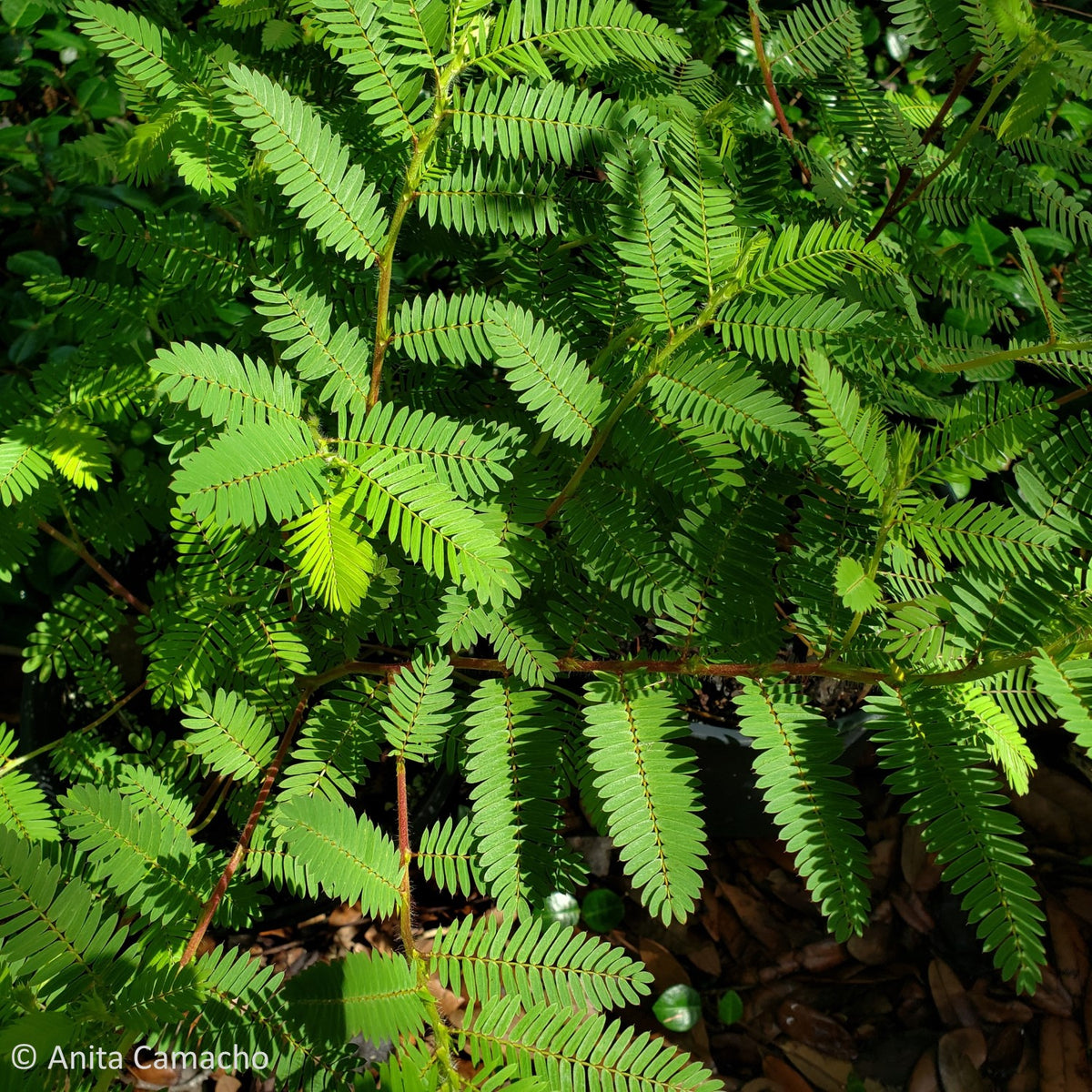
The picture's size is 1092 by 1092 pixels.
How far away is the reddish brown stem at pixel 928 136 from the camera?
158 centimetres

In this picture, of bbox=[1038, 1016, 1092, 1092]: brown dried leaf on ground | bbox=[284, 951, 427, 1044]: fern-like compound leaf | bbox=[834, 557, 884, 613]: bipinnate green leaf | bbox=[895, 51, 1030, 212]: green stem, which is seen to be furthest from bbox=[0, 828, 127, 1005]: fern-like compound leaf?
bbox=[1038, 1016, 1092, 1092]: brown dried leaf on ground

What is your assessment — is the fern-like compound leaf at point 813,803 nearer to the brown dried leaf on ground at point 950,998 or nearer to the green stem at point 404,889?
the green stem at point 404,889

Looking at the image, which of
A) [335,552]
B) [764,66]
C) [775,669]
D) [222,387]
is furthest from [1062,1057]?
[222,387]

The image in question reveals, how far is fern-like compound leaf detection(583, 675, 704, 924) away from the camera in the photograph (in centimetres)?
120

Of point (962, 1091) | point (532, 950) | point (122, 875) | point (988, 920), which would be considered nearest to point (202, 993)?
point (122, 875)

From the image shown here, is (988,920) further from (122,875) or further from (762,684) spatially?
(122,875)

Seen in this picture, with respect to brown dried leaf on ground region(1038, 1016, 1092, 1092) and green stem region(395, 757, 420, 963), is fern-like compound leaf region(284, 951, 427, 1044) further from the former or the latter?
brown dried leaf on ground region(1038, 1016, 1092, 1092)

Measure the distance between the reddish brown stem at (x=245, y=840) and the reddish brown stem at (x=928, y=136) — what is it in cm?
136

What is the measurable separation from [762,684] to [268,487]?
75cm

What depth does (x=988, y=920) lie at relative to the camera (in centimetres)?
110

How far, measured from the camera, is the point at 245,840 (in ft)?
4.65

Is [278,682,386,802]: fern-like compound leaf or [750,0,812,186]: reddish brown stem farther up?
[750,0,812,186]: reddish brown stem

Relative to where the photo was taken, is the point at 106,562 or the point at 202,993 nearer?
the point at 202,993

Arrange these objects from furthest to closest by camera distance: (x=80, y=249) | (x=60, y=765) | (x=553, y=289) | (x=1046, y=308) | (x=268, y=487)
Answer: (x=80, y=249)
(x=60, y=765)
(x=553, y=289)
(x=1046, y=308)
(x=268, y=487)
